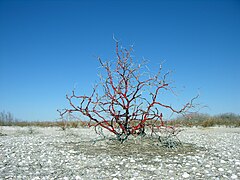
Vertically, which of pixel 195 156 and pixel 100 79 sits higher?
pixel 100 79

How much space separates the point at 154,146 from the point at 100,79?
289cm

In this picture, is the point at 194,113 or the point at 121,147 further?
the point at 194,113

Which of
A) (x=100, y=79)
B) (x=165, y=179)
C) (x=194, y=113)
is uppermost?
(x=100, y=79)

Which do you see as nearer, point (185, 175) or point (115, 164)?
point (185, 175)

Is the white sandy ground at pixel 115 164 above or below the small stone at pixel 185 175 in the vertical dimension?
above

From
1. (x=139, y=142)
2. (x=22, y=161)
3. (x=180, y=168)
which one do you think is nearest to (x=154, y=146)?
(x=139, y=142)

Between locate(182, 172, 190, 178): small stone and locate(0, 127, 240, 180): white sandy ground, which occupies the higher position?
locate(0, 127, 240, 180): white sandy ground

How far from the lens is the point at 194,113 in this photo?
29.5 ft

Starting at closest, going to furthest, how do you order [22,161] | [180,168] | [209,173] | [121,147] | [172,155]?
[209,173], [180,168], [22,161], [172,155], [121,147]

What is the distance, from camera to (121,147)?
835cm

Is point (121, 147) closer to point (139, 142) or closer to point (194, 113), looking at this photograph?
point (139, 142)

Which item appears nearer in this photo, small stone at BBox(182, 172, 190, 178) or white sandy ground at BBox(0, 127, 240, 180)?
small stone at BBox(182, 172, 190, 178)

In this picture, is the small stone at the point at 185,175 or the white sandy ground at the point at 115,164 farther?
the white sandy ground at the point at 115,164

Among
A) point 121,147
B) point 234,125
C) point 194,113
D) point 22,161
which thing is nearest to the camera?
point 22,161
